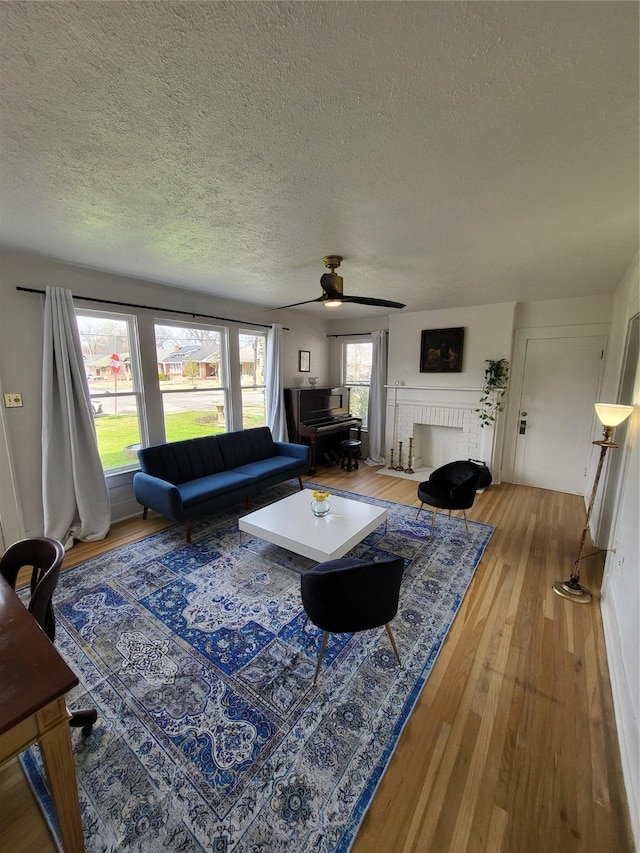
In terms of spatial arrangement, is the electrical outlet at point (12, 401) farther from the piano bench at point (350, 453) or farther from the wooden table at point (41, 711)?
the piano bench at point (350, 453)

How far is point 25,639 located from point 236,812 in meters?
1.00

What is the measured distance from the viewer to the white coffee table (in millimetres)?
2412

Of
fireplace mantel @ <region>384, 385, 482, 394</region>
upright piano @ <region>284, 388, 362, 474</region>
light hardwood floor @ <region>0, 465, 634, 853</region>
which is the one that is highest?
fireplace mantel @ <region>384, 385, 482, 394</region>

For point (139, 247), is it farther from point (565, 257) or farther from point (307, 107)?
point (565, 257)

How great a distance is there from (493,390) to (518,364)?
20.4 inches

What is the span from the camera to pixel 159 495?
3129 mm

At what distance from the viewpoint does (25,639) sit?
1.09 m

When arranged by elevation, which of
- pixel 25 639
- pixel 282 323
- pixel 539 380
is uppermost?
pixel 282 323

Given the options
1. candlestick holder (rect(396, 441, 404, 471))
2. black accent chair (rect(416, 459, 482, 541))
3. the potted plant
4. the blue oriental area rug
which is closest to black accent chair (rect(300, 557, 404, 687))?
the blue oriental area rug

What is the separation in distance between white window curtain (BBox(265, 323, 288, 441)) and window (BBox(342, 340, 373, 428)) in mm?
1502

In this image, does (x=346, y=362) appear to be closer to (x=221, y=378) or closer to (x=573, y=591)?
(x=221, y=378)

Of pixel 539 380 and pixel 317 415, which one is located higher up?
pixel 539 380

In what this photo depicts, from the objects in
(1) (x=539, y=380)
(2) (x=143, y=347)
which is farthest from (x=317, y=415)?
(1) (x=539, y=380)

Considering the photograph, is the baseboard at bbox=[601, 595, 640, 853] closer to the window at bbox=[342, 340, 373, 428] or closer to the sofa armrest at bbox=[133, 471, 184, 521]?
the sofa armrest at bbox=[133, 471, 184, 521]
